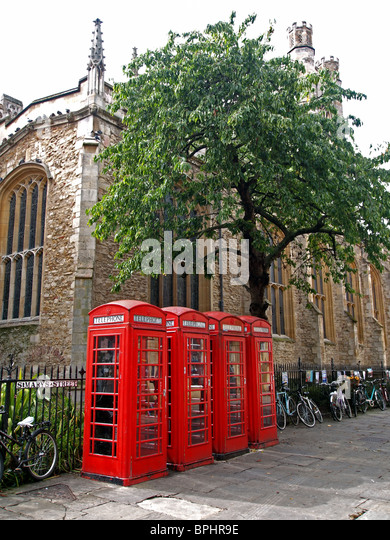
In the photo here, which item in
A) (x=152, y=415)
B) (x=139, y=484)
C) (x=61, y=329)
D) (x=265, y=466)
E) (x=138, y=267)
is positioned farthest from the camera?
(x=61, y=329)

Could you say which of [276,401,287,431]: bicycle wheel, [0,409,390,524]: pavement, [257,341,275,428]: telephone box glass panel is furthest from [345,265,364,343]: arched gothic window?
[0,409,390,524]: pavement

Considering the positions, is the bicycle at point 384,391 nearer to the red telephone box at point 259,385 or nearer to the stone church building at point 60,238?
the stone church building at point 60,238

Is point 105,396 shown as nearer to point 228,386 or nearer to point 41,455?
point 41,455

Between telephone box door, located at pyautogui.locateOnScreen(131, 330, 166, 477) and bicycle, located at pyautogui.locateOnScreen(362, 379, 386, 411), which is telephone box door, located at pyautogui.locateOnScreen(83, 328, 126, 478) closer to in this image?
telephone box door, located at pyautogui.locateOnScreen(131, 330, 166, 477)

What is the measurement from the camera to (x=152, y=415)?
647 cm

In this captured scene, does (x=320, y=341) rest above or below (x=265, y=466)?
above

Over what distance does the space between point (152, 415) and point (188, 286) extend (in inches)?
438

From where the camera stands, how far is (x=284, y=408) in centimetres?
1241

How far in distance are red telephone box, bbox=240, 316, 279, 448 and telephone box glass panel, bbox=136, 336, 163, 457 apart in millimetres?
2831

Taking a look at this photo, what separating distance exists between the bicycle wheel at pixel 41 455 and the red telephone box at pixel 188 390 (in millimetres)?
1778

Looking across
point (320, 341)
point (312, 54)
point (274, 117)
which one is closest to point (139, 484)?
point (274, 117)

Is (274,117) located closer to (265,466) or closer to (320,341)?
(265,466)

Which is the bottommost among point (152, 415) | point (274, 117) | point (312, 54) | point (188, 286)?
point (152, 415)

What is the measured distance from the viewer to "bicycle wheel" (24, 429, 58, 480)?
6109 mm
